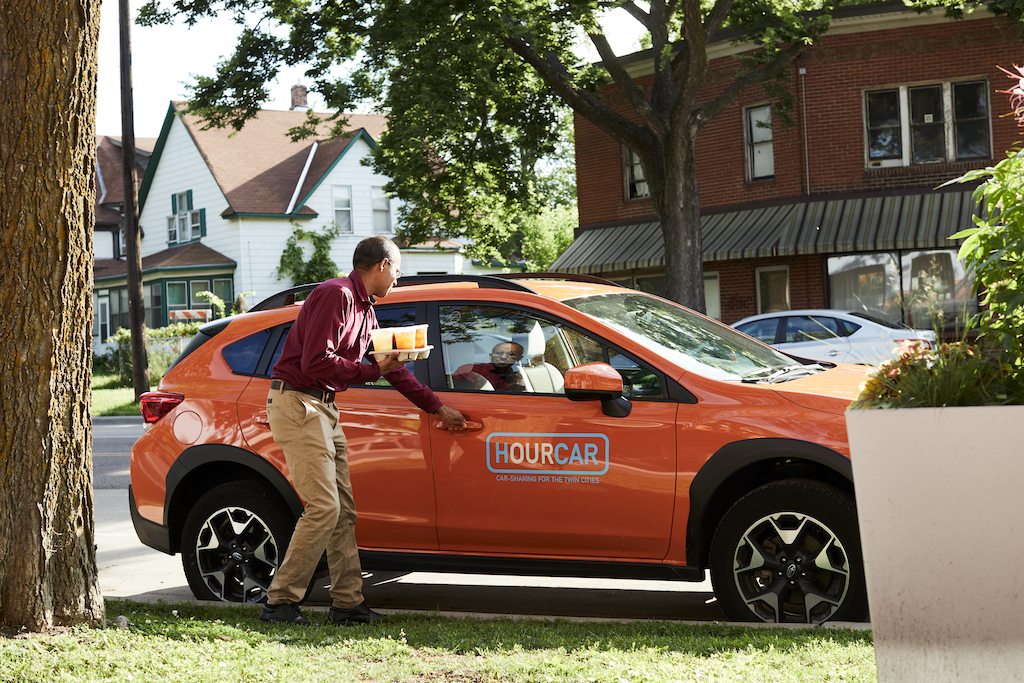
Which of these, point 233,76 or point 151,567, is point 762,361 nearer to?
point 151,567

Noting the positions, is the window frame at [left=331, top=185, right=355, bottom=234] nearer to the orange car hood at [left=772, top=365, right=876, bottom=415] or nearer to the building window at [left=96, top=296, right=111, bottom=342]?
the building window at [left=96, top=296, right=111, bottom=342]

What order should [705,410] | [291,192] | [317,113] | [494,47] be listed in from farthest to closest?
[317,113] → [291,192] → [494,47] → [705,410]

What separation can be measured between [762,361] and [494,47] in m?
11.6

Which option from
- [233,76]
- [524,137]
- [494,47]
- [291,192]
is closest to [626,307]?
[494,47]

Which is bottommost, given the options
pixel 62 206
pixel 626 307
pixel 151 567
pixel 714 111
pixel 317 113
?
pixel 151 567

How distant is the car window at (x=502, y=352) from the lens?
5.56 m

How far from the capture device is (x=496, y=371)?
5.62 metres

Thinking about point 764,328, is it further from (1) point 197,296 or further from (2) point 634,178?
(1) point 197,296

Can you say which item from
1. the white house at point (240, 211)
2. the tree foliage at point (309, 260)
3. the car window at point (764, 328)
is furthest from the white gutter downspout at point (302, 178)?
the car window at point (764, 328)

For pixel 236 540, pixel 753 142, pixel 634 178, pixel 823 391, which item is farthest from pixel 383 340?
pixel 634 178

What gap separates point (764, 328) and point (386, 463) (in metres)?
11.7

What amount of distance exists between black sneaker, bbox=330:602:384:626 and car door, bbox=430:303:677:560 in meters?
0.53

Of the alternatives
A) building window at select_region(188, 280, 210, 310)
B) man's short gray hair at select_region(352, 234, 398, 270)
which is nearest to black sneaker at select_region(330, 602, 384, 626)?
man's short gray hair at select_region(352, 234, 398, 270)

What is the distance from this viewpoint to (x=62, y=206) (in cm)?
481
